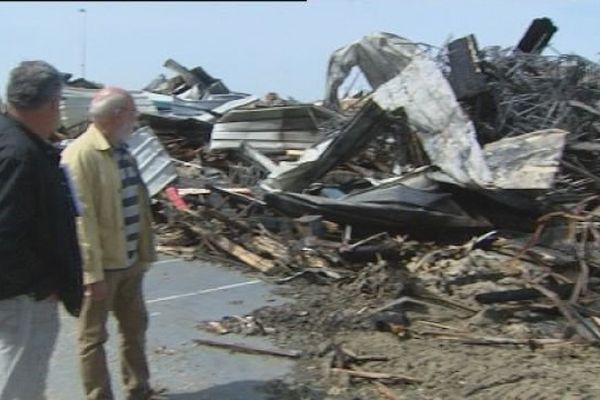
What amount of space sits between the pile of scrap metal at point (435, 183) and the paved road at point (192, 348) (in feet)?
2.32

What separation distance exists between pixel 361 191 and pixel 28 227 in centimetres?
622

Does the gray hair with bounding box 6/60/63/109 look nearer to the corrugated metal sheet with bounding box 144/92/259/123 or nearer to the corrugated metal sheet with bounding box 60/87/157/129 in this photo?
the corrugated metal sheet with bounding box 60/87/157/129

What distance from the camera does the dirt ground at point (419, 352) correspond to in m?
4.94

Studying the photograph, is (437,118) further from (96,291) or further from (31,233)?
(31,233)

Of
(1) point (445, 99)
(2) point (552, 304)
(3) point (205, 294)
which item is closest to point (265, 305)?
(3) point (205, 294)

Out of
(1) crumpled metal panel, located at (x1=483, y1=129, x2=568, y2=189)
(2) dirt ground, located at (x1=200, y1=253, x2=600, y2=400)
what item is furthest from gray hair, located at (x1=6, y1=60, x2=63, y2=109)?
(1) crumpled metal panel, located at (x1=483, y1=129, x2=568, y2=189)

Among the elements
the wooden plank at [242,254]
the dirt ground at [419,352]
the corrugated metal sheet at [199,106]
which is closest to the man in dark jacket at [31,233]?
the dirt ground at [419,352]

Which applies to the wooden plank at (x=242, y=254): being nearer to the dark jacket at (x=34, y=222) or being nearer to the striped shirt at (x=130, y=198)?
the striped shirt at (x=130, y=198)

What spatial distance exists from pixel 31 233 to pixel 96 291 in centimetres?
82

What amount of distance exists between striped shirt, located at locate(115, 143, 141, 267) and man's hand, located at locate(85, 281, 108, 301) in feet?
0.86

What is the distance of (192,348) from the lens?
19.3 feet

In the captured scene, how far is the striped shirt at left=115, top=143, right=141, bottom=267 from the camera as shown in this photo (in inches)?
174

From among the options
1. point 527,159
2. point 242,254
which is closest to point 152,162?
point 242,254

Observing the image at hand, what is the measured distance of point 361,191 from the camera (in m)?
9.30
